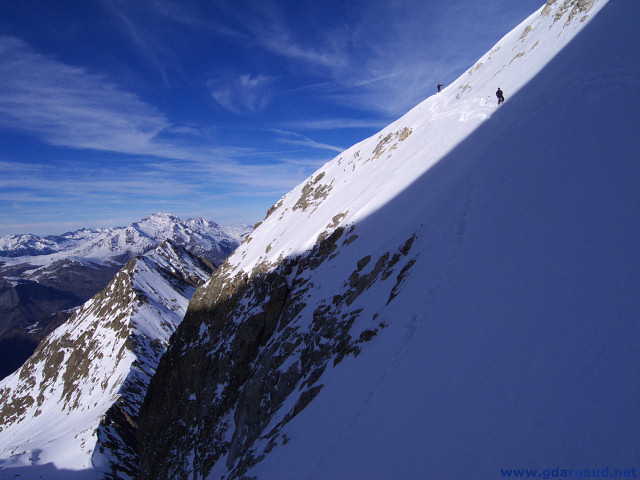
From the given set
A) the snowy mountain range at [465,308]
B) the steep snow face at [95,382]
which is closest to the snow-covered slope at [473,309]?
the snowy mountain range at [465,308]

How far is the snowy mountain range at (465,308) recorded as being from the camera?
6.00 m

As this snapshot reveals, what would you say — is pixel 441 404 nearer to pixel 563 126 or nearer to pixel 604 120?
pixel 604 120

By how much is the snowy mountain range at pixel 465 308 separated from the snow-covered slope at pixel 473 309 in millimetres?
57

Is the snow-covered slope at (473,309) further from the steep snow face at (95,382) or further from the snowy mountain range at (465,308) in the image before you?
the steep snow face at (95,382)

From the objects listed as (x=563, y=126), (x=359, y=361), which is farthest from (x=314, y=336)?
(x=563, y=126)

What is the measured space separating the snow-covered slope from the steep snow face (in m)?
25.8

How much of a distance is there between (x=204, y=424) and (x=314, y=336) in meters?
18.1

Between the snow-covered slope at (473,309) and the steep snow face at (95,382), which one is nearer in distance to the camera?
the snow-covered slope at (473,309)

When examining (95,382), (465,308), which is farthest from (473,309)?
(95,382)

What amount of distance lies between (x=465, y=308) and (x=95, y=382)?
8560 cm

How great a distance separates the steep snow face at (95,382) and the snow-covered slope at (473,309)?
25.8 meters

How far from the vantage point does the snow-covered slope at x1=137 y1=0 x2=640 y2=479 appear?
235 inches

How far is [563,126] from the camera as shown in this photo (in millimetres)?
14305

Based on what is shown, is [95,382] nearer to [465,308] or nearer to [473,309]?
[465,308]
